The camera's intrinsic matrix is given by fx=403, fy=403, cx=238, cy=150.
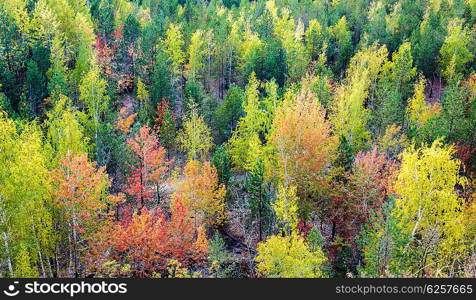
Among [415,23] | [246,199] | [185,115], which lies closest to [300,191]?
[246,199]

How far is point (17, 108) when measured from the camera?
45500mm

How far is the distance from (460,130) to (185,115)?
103ft

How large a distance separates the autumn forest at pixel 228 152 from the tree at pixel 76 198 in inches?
5.3

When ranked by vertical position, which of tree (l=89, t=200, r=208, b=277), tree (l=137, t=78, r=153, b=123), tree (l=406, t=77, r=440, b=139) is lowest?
tree (l=89, t=200, r=208, b=277)

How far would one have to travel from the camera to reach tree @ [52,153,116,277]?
2812cm

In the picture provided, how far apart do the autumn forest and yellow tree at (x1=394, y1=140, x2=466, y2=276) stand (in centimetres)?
15

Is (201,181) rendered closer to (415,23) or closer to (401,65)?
(401,65)

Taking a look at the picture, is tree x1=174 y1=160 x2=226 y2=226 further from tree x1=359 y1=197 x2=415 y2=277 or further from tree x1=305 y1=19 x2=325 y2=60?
tree x1=305 y1=19 x2=325 y2=60

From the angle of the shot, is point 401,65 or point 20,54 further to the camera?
point 401,65

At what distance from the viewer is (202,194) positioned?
39125 millimetres

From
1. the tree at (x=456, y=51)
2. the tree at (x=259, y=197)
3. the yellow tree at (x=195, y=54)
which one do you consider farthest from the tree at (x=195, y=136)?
the tree at (x=456, y=51)

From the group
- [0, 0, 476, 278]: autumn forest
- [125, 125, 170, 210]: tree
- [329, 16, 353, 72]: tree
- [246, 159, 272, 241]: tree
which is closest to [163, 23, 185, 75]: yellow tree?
[0, 0, 476, 278]: autumn forest

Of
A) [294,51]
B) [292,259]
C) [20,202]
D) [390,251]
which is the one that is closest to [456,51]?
[294,51]

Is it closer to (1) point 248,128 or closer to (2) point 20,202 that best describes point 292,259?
(2) point 20,202
